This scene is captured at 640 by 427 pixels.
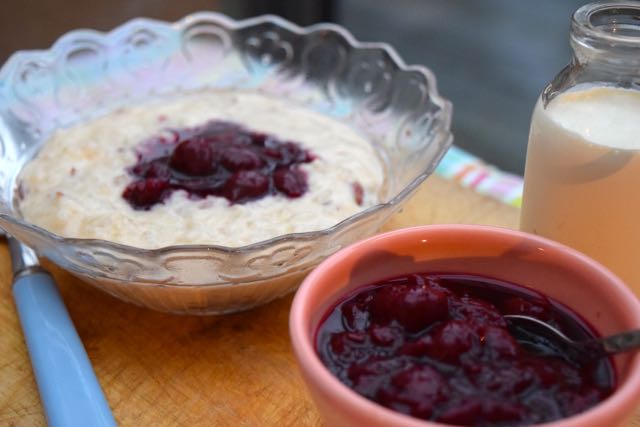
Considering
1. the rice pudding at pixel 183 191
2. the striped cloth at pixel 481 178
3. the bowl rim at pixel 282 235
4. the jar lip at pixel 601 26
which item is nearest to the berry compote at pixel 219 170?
the rice pudding at pixel 183 191

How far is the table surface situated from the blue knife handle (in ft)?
0.20

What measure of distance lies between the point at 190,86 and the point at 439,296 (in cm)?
→ 141

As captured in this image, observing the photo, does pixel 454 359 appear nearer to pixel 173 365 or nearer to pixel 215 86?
pixel 173 365

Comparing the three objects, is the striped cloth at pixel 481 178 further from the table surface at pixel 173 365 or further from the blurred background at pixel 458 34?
the blurred background at pixel 458 34

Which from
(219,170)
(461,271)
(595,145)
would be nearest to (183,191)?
(219,170)

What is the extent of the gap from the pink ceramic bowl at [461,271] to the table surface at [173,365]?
0.34m

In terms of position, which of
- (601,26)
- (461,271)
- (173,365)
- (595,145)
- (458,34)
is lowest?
(458,34)

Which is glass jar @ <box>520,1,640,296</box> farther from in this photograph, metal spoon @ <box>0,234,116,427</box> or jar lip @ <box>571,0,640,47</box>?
metal spoon @ <box>0,234,116,427</box>

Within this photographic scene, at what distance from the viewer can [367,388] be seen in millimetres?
936

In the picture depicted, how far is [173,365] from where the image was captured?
55.7 inches

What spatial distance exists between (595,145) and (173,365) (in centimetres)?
86

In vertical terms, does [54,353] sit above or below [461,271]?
below

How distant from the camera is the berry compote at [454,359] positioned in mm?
904

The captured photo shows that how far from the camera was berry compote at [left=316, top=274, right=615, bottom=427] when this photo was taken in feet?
2.97
